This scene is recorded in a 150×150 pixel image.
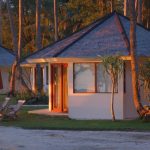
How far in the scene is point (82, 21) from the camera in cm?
6281

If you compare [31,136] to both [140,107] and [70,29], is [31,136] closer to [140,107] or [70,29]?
[140,107]

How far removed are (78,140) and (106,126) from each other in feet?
14.4

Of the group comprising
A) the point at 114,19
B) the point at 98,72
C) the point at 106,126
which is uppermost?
the point at 114,19

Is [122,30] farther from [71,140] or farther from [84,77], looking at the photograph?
[71,140]

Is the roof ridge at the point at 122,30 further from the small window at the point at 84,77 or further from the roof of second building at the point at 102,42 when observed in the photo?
the small window at the point at 84,77

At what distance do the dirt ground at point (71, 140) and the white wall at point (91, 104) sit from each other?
5.24 m

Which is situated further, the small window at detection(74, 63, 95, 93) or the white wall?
the small window at detection(74, 63, 95, 93)

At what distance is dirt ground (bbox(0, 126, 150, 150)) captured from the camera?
16828mm

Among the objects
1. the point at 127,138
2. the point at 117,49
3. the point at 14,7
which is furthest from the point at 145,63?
the point at 14,7

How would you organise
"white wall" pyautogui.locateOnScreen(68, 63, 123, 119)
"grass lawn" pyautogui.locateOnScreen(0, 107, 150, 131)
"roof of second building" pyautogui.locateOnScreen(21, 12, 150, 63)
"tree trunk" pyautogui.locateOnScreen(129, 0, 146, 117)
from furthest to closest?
1. "roof of second building" pyautogui.locateOnScreen(21, 12, 150, 63)
2. "white wall" pyautogui.locateOnScreen(68, 63, 123, 119)
3. "tree trunk" pyautogui.locateOnScreen(129, 0, 146, 117)
4. "grass lawn" pyautogui.locateOnScreen(0, 107, 150, 131)

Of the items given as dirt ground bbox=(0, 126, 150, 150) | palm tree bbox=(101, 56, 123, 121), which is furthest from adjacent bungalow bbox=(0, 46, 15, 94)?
dirt ground bbox=(0, 126, 150, 150)

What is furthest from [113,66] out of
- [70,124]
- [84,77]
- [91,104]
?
[70,124]

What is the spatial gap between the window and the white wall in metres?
0.22

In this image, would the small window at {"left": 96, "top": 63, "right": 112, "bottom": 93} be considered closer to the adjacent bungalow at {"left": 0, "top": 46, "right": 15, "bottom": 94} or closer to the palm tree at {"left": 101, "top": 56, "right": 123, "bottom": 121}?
the palm tree at {"left": 101, "top": 56, "right": 123, "bottom": 121}
